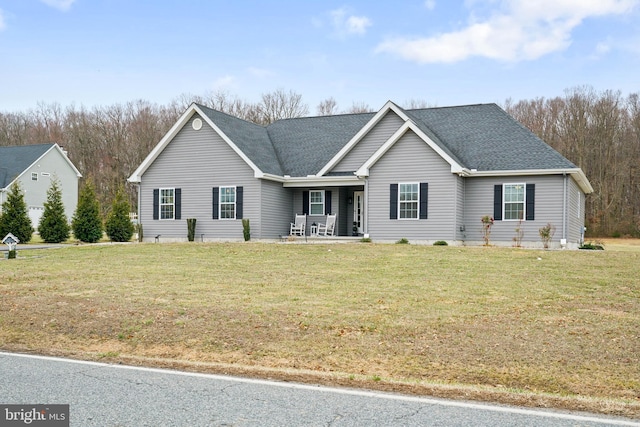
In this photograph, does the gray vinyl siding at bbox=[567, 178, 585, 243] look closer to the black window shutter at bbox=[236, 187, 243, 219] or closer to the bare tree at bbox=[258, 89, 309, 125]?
the black window shutter at bbox=[236, 187, 243, 219]

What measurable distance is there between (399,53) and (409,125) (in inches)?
524

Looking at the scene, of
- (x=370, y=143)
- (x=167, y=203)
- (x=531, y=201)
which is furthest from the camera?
(x=167, y=203)

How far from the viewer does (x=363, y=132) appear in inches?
1011

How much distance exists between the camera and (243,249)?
66.7 ft

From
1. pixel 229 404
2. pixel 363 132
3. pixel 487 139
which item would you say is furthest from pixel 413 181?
pixel 229 404

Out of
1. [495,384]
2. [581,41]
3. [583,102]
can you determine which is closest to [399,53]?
[581,41]

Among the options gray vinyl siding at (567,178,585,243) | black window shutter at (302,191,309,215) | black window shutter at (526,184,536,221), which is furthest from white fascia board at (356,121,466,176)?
black window shutter at (302,191,309,215)

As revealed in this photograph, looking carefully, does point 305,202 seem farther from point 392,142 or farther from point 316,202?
point 392,142

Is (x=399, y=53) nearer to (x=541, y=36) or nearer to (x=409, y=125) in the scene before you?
(x=541, y=36)

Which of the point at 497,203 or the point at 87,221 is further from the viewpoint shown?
the point at 87,221

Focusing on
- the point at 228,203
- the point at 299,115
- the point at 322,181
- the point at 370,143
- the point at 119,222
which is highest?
the point at 299,115

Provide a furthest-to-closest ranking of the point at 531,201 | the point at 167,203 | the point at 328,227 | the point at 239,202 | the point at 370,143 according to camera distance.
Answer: the point at 167,203, the point at 328,227, the point at 239,202, the point at 370,143, the point at 531,201

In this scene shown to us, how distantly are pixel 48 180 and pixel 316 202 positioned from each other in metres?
28.0

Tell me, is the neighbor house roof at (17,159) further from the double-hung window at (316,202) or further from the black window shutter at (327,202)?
the black window shutter at (327,202)
